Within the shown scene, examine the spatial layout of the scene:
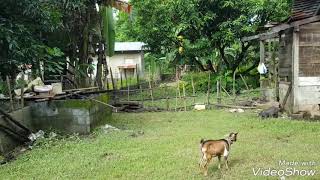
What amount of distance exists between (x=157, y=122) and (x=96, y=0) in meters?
5.43

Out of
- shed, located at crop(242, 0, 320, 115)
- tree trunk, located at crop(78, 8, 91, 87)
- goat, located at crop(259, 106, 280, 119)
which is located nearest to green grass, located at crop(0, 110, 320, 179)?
goat, located at crop(259, 106, 280, 119)

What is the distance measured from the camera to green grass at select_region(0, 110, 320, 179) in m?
6.84

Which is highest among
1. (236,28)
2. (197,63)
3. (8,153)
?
(236,28)

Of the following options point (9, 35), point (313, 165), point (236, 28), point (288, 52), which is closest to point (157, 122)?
point (288, 52)

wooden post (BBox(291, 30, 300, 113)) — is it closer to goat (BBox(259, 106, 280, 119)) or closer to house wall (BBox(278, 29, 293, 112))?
house wall (BBox(278, 29, 293, 112))

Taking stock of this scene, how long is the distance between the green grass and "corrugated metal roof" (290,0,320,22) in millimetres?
3187

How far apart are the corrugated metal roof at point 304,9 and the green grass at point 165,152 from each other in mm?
3187

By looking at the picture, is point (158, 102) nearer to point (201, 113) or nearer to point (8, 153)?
point (201, 113)

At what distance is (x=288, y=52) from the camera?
43.3 ft

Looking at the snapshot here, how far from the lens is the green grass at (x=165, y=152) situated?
6.84 m

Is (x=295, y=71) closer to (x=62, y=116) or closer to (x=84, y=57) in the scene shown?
(x=62, y=116)

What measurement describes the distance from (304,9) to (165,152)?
7.94 m

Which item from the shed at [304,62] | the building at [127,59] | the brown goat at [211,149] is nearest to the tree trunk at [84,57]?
the shed at [304,62]

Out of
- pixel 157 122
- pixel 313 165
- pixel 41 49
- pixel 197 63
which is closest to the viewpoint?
pixel 313 165
